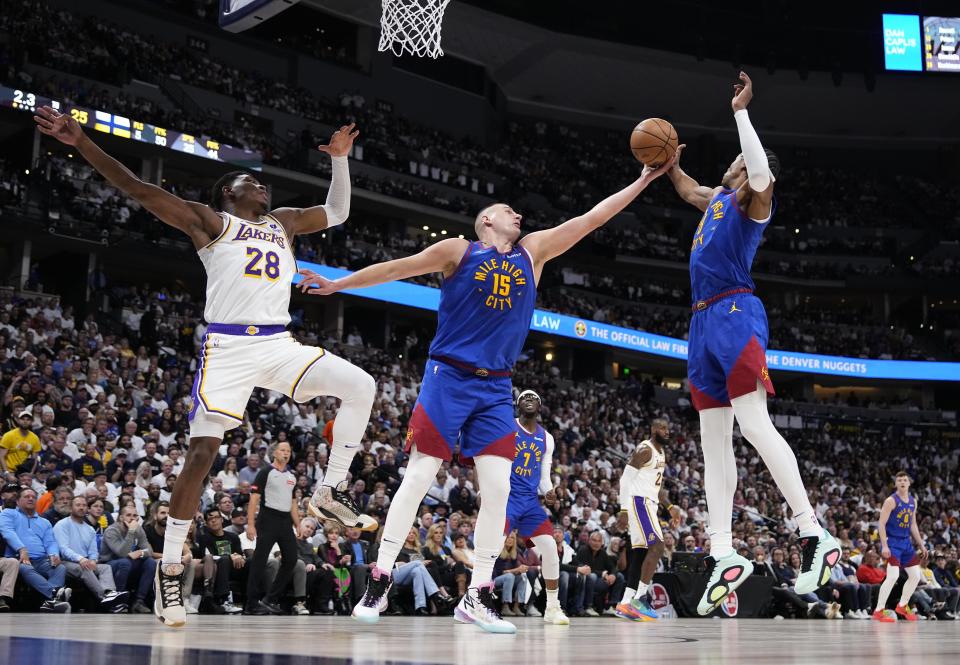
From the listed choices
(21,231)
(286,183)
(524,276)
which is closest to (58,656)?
(524,276)

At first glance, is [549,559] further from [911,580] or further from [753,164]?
[911,580]

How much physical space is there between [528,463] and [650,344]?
1033 inches

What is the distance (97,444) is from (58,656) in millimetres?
10415

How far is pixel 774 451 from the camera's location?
555 centimetres

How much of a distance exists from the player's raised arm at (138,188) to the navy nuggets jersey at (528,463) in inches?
176

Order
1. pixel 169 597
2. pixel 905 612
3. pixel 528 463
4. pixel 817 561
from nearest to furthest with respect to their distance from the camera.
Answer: pixel 817 561, pixel 169 597, pixel 528 463, pixel 905 612

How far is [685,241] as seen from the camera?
42.2 m

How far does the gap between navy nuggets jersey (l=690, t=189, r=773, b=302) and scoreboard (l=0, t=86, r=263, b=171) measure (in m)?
20.1

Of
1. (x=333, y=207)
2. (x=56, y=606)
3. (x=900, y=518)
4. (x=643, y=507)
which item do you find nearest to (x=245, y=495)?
(x=56, y=606)

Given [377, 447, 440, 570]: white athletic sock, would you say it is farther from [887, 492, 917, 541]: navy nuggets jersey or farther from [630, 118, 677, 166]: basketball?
[887, 492, 917, 541]: navy nuggets jersey

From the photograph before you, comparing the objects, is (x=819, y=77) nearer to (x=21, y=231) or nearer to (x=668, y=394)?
(x=668, y=394)

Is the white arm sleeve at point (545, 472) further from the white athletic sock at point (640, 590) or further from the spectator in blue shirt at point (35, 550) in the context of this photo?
the spectator in blue shirt at point (35, 550)

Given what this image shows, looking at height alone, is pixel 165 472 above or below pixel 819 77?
below

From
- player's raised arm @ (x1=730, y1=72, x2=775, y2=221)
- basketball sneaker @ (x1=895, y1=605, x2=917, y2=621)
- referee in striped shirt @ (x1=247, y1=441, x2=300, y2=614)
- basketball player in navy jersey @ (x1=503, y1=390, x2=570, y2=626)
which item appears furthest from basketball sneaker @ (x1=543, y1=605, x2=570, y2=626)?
basketball sneaker @ (x1=895, y1=605, x2=917, y2=621)
